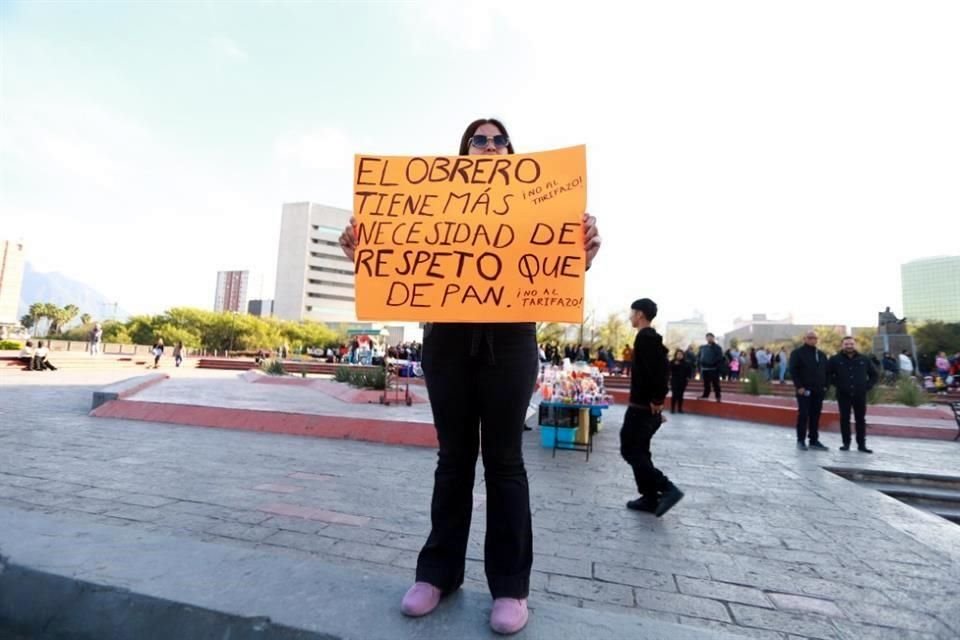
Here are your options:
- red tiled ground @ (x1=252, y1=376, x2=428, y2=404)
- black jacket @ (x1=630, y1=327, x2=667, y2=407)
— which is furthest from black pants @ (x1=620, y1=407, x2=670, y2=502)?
red tiled ground @ (x1=252, y1=376, x2=428, y2=404)

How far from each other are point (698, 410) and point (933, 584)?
36.2 ft

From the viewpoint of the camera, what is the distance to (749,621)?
2.10 meters

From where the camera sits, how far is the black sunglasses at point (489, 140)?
2.40 metres

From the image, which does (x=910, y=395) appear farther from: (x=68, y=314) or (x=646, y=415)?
(x=68, y=314)

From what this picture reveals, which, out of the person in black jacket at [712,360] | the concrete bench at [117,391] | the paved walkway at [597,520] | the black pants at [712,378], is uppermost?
the person in black jacket at [712,360]

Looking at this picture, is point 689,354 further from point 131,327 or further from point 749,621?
point 131,327

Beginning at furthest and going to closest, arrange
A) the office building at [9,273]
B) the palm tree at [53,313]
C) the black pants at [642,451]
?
the office building at [9,273] → the palm tree at [53,313] → the black pants at [642,451]

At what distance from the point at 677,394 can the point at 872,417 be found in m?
4.37

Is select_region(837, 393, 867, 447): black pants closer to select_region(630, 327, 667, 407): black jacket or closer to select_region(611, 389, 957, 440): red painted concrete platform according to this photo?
select_region(611, 389, 957, 440): red painted concrete platform

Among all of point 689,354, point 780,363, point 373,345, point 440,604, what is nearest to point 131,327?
point 373,345

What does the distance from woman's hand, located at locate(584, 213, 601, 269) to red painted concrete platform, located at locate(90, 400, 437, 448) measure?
453 cm

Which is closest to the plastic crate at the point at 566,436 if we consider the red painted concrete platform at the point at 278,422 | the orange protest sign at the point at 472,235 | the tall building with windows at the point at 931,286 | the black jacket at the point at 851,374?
the red painted concrete platform at the point at 278,422

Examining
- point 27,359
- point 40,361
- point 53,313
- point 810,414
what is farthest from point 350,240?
point 53,313

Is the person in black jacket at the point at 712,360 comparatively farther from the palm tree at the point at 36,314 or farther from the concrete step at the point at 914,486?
the palm tree at the point at 36,314
